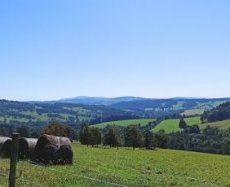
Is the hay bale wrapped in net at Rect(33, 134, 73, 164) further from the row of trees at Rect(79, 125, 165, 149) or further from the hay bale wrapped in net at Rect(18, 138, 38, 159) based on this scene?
the row of trees at Rect(79, 125, 165, 149)

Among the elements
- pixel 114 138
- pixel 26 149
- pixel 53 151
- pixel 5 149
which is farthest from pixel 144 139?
pixel 53 151

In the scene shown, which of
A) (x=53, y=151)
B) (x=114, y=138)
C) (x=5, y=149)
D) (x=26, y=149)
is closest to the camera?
(x=53, y=151)

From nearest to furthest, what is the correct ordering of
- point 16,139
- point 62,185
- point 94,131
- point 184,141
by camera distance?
point 16,139 → point 62,185 → point 94,131 → point 184,141

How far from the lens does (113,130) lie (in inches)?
4311

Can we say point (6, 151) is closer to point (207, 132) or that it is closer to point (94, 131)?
point (94, 131)

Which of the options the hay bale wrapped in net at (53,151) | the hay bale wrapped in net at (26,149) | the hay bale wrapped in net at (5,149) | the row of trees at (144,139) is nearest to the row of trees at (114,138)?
the row of trees at (144,139)

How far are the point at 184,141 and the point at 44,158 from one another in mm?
129668

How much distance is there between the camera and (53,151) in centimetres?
3359

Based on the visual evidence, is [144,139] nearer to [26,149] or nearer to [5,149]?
[5,149]

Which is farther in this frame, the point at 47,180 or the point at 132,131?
the point at 132,131

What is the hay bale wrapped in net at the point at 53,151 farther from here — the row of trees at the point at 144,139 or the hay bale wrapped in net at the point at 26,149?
the row of trees at the point at 144,139

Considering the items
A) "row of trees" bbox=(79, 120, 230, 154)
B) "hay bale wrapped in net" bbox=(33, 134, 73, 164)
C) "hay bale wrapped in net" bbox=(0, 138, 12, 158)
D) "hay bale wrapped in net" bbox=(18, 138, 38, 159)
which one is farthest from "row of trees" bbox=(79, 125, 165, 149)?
"hay bale wrapped in net" bbox=(33, 134, 73, 164)

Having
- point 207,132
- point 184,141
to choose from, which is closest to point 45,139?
point 184,141

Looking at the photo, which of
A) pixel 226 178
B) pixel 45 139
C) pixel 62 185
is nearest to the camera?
pixel 62 185
